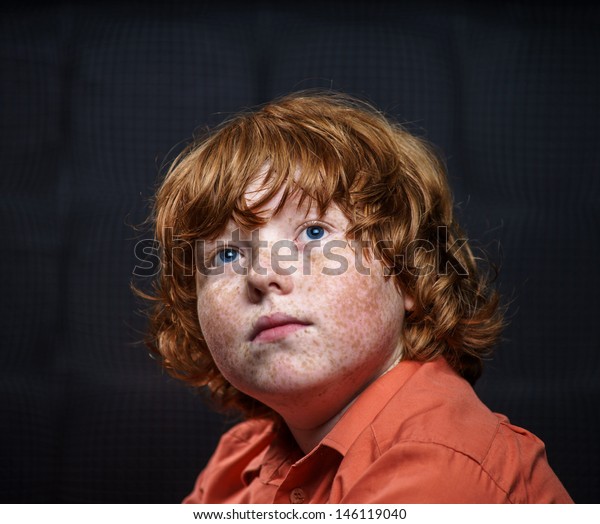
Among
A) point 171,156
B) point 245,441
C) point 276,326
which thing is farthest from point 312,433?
point 171,156

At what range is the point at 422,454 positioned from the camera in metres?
0.78

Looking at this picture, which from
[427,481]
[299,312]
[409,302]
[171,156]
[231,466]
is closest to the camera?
[427,481]

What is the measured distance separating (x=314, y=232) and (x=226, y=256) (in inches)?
4.6

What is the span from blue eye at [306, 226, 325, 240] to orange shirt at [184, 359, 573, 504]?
19 cm

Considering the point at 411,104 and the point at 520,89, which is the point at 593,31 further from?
the point at 411,104

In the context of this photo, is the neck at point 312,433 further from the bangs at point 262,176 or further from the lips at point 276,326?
the bangs at point 262,176

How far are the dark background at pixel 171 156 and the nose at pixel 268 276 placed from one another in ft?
1.96


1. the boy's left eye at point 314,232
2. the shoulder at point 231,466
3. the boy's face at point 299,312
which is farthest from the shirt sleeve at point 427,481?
the shoulder at point 231,466

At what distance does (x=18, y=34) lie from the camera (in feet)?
4.82

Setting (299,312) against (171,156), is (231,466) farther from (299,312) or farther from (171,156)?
(171,156)

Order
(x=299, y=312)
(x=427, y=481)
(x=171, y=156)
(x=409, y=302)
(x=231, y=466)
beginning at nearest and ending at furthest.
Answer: (x=427, y=481) → (x=299, y=312) → (x=409, y=302) → (x=231, y=466) → (x=171, y=156)

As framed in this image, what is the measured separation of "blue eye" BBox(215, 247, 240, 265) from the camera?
923mm
